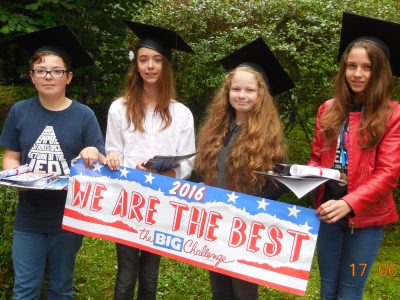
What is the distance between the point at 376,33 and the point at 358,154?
0.73 meters

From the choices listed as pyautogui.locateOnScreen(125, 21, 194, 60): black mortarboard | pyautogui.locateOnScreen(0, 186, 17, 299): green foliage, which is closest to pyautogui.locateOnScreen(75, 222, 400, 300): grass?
pyautogui.locateOnScreen(0, 186, 17, 299): green foliage

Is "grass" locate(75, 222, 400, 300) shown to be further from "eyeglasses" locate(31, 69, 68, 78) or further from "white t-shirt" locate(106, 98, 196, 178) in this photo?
"eyeglasses" locate(31, 69, 68, 78)

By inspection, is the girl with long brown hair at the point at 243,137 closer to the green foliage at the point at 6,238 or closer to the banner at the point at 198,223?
the banner at the point at 198,223

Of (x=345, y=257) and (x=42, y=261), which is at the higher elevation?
(x=345, y=257)

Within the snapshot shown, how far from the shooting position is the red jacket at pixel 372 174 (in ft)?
8.25

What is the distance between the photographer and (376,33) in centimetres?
274

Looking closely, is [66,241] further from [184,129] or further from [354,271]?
[354,271]

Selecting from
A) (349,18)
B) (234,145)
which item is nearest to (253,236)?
(234,145)

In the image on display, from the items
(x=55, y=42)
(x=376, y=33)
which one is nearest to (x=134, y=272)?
(x=55, y=42)

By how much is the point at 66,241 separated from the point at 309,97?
4141 millimetres

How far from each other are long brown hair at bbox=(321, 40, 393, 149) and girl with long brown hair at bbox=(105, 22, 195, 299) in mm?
987

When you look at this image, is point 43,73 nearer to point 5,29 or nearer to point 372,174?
point 372,174

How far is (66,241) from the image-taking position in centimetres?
304

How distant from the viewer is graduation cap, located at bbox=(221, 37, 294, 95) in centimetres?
305
